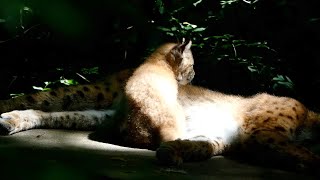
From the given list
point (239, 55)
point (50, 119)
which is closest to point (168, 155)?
point (50, 119)

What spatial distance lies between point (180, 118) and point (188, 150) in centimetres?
47

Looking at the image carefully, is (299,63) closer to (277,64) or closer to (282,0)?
(277,64)

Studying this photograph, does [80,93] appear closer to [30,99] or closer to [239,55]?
[30,99]

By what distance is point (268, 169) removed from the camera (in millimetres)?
3379

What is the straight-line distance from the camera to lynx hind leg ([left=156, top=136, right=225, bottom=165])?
10.1 ft

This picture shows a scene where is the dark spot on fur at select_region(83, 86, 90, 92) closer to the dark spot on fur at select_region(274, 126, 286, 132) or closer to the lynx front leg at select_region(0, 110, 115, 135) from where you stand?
the lynx front leg at select_region(0, 110, 115, 135)

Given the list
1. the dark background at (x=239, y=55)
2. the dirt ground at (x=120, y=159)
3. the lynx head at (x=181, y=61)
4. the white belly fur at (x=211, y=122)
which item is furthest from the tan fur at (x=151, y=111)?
the dark background at (x=239, y=55)

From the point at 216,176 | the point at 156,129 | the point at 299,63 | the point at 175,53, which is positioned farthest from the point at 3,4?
the point at 299,63

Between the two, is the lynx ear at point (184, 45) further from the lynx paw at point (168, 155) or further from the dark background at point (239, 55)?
the lynx paw at point (168, 155)

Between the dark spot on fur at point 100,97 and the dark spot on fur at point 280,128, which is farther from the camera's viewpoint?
the dark spot on fur at point 100,97

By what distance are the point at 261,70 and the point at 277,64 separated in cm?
53

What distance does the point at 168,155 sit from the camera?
3064 millimetres

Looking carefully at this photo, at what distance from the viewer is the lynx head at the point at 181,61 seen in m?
4.48

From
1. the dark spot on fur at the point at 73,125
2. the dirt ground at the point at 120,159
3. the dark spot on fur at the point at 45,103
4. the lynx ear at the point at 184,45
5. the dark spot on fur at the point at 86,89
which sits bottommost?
the dirt ground at the point at 120,159
